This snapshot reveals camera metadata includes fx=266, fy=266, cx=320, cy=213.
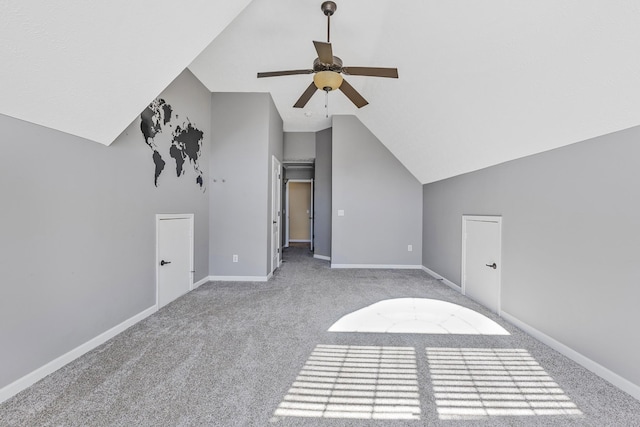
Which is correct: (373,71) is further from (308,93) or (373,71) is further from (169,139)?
(169,139)

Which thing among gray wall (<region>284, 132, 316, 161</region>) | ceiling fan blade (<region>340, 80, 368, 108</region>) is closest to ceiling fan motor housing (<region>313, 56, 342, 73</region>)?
ceiling fan blade (<region>340, 80, 368, 108</region>)

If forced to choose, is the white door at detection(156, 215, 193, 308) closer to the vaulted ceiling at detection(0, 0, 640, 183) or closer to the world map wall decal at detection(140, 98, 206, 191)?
the world map wall decal at detection(140, 98, 206, 191)

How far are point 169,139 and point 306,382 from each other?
9.11ft

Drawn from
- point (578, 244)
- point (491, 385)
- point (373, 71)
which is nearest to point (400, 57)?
point (373, 71)

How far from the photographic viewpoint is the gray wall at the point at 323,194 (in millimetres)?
5617

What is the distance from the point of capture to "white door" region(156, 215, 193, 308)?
281 cm

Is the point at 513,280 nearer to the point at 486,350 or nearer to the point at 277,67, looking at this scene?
the point at 486,350

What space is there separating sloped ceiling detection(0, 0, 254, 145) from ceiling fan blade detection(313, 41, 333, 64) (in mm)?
713

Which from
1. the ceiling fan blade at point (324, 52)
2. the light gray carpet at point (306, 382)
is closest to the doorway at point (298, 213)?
the light gray carpet at point (306, 382)

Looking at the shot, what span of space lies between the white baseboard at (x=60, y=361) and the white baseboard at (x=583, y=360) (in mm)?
3371

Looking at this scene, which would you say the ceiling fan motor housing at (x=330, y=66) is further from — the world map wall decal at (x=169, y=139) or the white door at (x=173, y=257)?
the white door at (x=173, y=257)

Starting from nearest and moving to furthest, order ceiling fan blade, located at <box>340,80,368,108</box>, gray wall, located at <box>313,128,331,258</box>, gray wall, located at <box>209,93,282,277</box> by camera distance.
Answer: ceiling fan blade, located at <box>340,80,368,108</box>
gray wall, located at <box>209,93,282,277</box>
gray wall, located at <box>313,128,331,258</box>

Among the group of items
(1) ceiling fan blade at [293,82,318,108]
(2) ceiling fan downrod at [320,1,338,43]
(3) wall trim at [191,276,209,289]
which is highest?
(2) ceiling fan downrod at [320,1,338,43]

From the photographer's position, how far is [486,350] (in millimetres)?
1973
